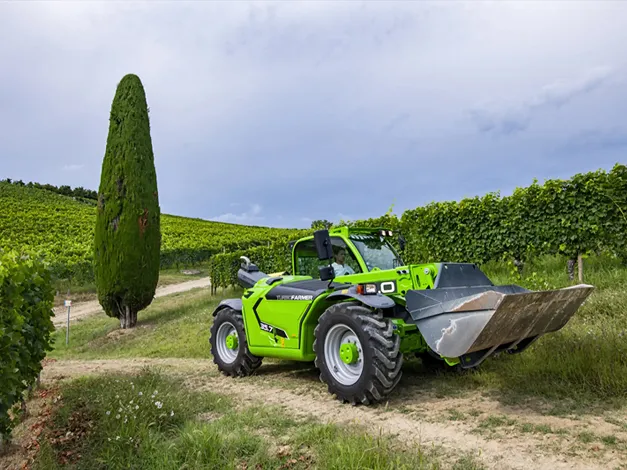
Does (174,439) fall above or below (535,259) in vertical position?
below

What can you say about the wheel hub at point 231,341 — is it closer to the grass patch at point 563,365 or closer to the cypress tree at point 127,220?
the grass patch at point 563,365

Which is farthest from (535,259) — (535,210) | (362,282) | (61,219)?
(61,219)

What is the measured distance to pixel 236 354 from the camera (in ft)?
27.8

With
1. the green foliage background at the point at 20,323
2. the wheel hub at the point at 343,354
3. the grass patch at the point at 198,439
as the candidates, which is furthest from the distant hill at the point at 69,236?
the grass patch at the point at 198,439

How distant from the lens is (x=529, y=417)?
16.8 ft

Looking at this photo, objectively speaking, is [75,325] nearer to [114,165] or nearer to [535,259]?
[114,165]

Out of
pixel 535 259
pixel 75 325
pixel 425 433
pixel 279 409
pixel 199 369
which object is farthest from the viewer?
pixel 75 325

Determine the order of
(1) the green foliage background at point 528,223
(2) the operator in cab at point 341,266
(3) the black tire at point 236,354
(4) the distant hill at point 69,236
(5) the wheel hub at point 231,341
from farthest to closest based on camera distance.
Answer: (4) the distant hill at point 69,236 → (1) the green foliage background at point 528,223 → (5) the wheel hub at point 231,341 → (3) the black tire at point 236,354 → (2) the operator in cab at point 341,266

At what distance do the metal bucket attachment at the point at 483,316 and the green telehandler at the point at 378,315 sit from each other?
1cm

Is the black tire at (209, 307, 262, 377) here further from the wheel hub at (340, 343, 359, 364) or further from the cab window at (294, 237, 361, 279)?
the wheel hub at (340, 343, 359, 364)

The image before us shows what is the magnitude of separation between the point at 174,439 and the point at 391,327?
102 inches

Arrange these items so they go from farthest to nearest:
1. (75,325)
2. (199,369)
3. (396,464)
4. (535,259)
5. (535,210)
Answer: (75,325) < (535,259) < (535,210) < (199,369) < (396,464)

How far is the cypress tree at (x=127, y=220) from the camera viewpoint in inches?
748

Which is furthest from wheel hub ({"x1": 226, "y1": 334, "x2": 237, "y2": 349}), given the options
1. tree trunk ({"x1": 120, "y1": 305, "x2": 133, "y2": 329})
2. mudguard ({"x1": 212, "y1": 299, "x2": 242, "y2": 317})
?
tree trunk ({"x1": 120, "y1": 305, "x2": 133, "y2": 329})
